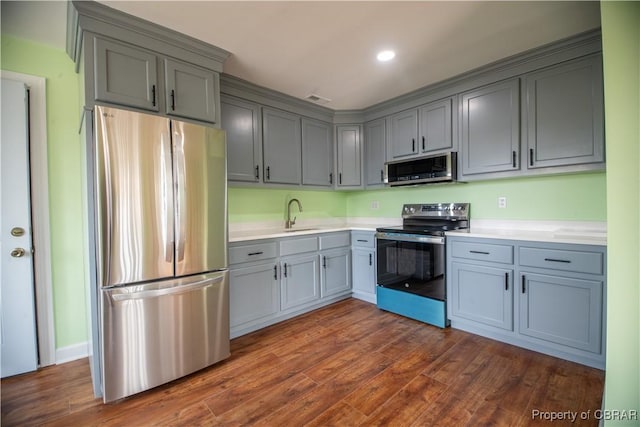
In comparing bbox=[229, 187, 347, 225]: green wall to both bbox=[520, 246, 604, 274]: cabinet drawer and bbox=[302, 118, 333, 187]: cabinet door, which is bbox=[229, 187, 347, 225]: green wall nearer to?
bbox=[302, 118, 333, 187]: cabinet door

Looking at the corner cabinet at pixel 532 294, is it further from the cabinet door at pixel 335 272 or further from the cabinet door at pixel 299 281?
the cabinet door at pixel 299 281

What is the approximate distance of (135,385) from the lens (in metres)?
1.77

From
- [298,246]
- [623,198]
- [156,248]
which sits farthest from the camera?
[298,246]

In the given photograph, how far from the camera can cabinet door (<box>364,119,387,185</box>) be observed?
3551mm

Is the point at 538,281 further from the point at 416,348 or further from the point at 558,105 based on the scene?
the point at 558,105

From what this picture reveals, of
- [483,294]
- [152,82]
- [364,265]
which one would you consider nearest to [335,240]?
[364,265]

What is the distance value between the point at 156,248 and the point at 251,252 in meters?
0.92

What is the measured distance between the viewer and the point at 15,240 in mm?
2082

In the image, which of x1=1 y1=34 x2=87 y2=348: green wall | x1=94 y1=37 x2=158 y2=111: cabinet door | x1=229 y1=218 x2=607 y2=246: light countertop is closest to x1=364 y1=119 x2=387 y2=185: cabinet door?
x1=229 y1=218 x2=607 y2=246: light countertop

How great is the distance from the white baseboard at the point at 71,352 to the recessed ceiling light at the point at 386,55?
3.45 meters

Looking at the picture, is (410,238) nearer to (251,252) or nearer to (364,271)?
(364,271)

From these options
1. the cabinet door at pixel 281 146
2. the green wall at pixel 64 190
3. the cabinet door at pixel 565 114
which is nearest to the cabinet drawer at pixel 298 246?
the cabinet door at pixel 281 146

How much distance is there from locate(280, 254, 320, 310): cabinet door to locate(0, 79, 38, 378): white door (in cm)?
197

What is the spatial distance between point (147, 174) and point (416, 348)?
7.91ft
